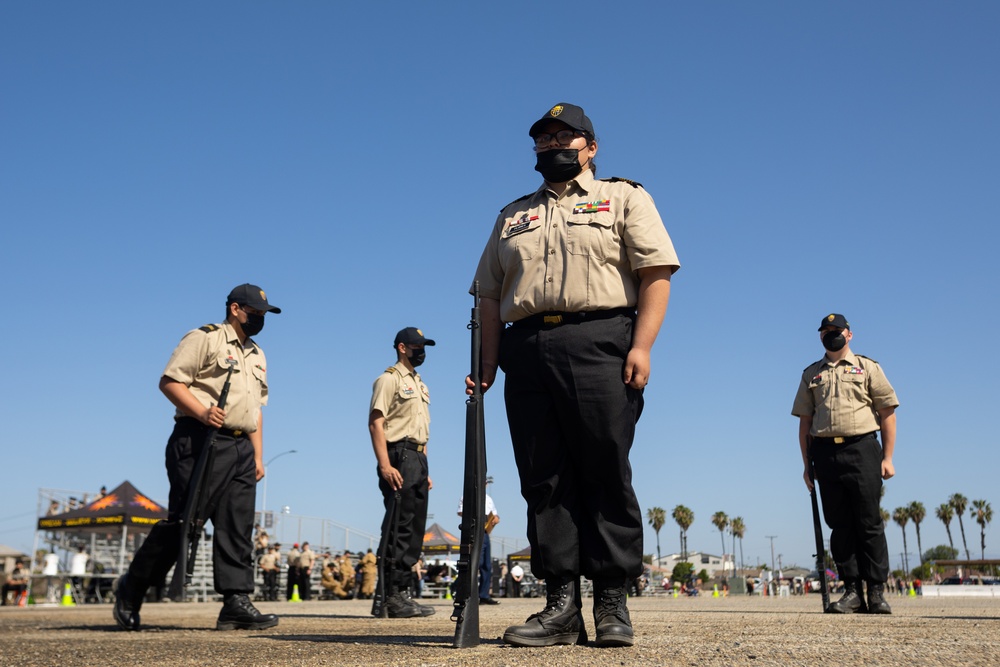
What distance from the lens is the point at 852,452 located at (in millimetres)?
7617

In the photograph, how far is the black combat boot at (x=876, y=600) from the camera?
724 centimetres

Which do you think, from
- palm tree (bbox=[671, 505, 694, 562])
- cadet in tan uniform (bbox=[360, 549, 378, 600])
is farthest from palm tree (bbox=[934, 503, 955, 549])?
cadet in tan uniform (bbox=[360, 549, 378, 600])

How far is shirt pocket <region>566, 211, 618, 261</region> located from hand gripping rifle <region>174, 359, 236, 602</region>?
2.75 metres

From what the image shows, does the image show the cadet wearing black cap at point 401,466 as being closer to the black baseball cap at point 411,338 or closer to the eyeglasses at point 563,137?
the black baseball cap at point 411,338

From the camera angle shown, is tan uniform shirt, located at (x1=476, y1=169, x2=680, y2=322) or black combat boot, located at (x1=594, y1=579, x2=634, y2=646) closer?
black combat boot, located at (x1=594, y1=579, x2=634, y2=646)

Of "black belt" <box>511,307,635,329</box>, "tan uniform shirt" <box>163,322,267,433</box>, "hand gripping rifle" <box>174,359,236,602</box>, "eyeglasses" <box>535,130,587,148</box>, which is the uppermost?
"eyeglasses" <box>535,130,587,148</box>

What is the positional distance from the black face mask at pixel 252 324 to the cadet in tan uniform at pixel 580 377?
108 inches

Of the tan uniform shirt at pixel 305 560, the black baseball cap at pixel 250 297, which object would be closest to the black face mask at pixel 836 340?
the black baseball cap at pixel 250 297

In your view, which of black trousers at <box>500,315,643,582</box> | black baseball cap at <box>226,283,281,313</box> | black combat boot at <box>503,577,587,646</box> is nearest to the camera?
black combat boot at <box>503,577,587,646</box>

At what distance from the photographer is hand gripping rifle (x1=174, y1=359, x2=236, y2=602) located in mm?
5582

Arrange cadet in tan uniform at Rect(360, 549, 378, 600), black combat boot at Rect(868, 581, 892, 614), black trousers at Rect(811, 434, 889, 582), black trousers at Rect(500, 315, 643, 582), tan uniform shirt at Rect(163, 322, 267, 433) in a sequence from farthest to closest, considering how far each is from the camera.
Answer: cadet in tan uniform at Rect(360, 549, 378, 600), black trousers at Rect(811, 434, 889, 582), black combat boot at Rect(868, 581, 892, 614), tan uniform shirt at Rect(163, 322, 267, 433), black trousers at Rect(500, 315, 643, 582)

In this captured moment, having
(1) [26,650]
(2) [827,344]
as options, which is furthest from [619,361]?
(2) [827,344]

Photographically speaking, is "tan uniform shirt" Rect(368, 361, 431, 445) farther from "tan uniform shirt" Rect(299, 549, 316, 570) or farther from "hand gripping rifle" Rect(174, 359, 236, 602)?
"tan uniform shirt" Rect(299, 549, 316, 570)

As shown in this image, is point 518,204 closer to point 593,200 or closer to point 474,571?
point 593,200
